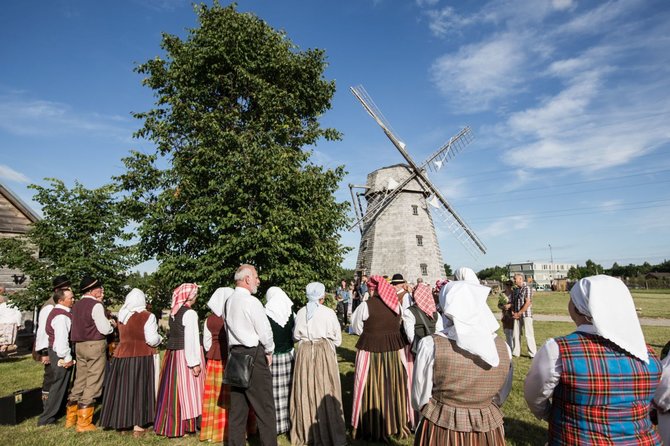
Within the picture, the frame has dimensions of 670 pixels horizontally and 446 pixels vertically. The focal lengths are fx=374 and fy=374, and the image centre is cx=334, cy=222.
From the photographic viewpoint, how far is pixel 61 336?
566cm

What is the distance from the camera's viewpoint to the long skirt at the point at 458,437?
2.60 m

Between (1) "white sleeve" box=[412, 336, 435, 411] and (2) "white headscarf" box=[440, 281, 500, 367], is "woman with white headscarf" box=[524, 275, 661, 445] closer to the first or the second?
(2) "white headscarf" box=[440, 281, 500, 367]

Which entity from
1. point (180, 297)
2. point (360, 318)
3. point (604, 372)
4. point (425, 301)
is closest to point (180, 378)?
point (180, 297)

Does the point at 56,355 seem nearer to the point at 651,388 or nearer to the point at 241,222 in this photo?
the point at 241,222

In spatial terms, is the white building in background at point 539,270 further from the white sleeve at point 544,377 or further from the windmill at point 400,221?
the white sleeve at point 544,377

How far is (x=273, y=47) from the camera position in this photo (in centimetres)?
1099

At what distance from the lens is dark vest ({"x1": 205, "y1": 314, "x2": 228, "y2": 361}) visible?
5.20 m

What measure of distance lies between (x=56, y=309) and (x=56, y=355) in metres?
0.76

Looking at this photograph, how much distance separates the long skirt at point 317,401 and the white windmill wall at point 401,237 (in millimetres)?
18434

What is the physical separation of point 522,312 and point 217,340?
7.45m

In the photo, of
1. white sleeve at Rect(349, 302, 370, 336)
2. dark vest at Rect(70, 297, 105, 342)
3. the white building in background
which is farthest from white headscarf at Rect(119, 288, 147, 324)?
the white building in background

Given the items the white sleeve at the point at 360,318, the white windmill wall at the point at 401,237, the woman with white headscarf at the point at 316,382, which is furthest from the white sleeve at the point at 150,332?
the white windmill wall at the point at 401,237

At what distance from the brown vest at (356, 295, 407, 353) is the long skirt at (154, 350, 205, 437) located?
243 centimetres

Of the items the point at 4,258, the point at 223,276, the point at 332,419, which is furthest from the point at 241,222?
the point at 4,258
